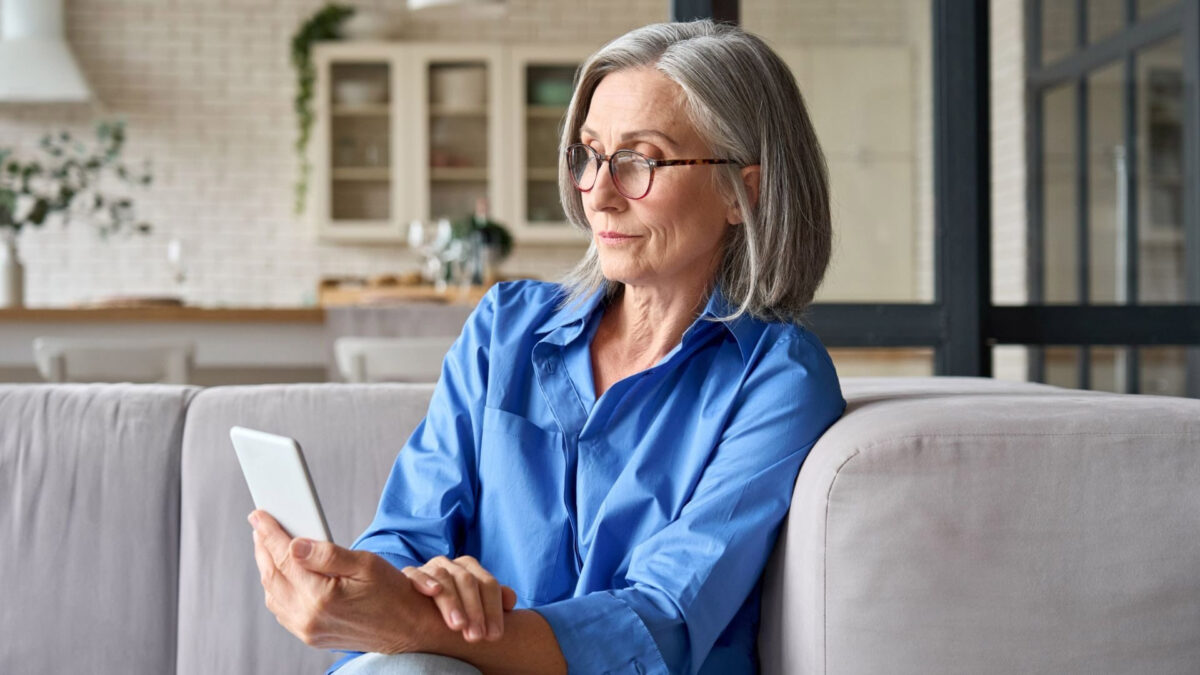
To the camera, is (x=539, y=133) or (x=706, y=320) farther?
(x=539, y=133)

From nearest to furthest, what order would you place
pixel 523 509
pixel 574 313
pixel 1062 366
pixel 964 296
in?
pixel 523 509 < pixel 574 313 < pixel 964 296 < pixel 1062 366

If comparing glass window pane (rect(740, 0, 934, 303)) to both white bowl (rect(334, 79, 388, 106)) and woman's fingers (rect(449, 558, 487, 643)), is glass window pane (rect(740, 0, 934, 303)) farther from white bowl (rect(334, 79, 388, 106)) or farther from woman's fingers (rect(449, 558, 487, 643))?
white bowl (rect(334, 79, 388, 106))

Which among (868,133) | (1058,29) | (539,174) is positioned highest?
(1058,29)

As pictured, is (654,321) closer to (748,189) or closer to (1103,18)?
(748,189)

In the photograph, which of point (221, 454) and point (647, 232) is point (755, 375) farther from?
point (221, 454)

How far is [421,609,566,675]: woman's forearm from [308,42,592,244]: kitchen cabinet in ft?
18.7

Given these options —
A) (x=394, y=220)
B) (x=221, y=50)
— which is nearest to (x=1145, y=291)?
(x=394, y=220)

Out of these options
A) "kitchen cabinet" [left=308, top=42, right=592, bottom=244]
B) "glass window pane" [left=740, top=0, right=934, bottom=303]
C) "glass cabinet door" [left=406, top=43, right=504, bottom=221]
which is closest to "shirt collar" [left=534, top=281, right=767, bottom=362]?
"glass window pane" [left=740, top=0, right=934, bottom=303]

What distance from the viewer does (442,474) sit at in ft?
4.54

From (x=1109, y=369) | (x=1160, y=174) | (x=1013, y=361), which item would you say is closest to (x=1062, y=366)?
(x=1109, y=369)

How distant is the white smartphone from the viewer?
101 cm

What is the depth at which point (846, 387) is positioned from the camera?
169 cm

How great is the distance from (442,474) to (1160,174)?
135 inches

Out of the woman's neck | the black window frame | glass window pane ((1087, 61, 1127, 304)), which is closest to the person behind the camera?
the woman's neck
